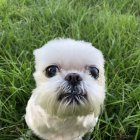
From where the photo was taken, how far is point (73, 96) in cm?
152

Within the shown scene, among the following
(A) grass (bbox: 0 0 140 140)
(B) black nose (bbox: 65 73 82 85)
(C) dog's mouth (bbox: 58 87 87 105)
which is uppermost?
(B) black nose (bbox: 65 73 82 85)

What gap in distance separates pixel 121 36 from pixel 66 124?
1.00 m

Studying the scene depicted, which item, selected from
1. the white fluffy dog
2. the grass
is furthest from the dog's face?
the grass

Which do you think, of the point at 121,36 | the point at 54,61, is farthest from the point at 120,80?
the point at 54,61

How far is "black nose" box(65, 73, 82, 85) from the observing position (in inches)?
60.2

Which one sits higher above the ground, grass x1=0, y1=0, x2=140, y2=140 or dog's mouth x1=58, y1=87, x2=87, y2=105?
dog's mouth x1=58, y1=87, x2=87, y2=105

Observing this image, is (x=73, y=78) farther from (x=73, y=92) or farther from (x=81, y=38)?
(x=81, y=38)

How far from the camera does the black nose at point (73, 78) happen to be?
1.53 metres

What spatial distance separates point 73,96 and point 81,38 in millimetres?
1067

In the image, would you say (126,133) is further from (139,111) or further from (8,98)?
(8,98)

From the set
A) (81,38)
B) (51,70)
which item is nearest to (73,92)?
(51,70)

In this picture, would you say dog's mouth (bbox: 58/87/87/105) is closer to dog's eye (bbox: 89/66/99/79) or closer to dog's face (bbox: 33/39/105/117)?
dog's face (bbox: 33/39/105/117)

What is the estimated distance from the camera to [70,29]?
2.66 m

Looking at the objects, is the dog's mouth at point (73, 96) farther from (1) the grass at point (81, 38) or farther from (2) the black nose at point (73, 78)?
(1) the grass at point (81, 38)
